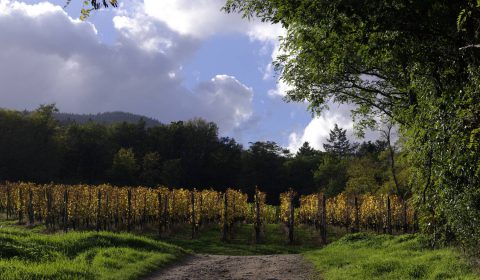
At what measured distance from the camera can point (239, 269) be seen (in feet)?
45.4

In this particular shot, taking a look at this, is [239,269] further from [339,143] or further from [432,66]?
[339,143]

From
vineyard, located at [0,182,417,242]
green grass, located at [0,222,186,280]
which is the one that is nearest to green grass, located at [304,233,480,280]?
green grass, located at [0,222,186,280]

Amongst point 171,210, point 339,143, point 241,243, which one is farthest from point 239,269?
point 339,143

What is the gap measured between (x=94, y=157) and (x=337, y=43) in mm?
80372

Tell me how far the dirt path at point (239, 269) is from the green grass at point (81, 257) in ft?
2.04

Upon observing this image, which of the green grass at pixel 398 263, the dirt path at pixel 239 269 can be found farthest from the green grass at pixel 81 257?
the green grass at pixel 398 263

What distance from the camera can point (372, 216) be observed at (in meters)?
32.8

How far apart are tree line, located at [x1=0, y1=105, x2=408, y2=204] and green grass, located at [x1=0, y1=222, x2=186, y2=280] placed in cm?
5019

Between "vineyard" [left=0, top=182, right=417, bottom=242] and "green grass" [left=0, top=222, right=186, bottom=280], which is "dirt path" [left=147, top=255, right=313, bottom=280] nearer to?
"green grass" [left=0, top=222, right=186, bottom=280]

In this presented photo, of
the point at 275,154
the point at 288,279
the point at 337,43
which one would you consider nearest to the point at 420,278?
the point at 288,279

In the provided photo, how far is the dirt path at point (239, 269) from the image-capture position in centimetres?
1239

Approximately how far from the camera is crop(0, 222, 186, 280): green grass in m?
10.0

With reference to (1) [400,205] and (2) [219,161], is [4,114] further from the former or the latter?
(1) [400,205]

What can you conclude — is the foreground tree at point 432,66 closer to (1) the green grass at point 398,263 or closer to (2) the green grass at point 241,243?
(1) the green grass at point 398,263
